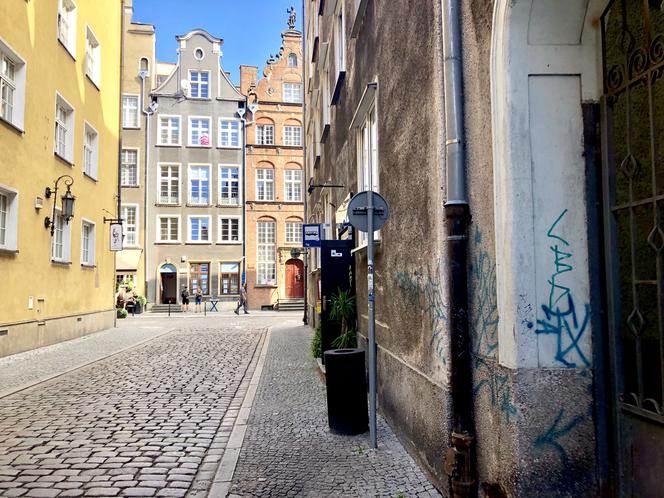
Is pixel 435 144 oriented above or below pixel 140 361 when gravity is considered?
above

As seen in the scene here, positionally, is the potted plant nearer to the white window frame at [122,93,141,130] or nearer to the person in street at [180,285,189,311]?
the person in street at [180,285,189,311]

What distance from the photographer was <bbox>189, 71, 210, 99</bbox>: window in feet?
141

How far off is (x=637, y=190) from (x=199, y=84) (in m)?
43.7

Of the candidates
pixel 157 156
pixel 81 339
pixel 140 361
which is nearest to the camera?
pixel 140 361

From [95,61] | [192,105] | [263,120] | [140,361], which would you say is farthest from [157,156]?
[140,361]

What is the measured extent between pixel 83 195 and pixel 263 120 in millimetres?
26780

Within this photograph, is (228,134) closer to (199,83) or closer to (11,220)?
(199,83)

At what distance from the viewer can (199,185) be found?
42.1 metres

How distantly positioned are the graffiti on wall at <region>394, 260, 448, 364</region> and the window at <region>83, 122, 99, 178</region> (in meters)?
15.8

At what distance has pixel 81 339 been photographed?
16562 mm

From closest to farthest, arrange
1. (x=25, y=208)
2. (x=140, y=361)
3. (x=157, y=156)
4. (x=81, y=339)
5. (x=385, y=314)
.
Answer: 1. (x=385, y=314)
2. (x=140, y=361)
3. (x=25, y=208)
4. (x=81, y=339)
5. (x=157, y=156)

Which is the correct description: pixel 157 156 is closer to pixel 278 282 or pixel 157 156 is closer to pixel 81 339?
pixel 278 282

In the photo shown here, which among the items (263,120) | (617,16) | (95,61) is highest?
(263,120)

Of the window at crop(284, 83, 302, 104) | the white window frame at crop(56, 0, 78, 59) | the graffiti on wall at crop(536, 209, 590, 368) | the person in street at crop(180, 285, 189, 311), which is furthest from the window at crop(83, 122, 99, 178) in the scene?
the window at crop(284, 83, 302, 104)
